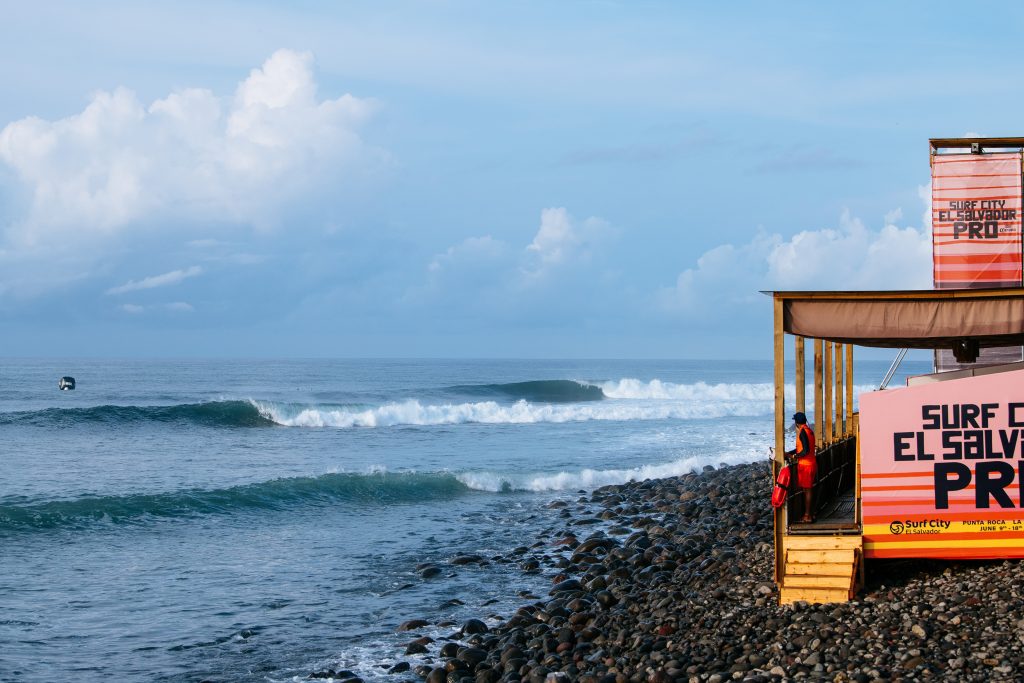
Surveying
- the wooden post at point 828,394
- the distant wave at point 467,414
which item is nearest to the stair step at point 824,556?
the wooden post at point 828,394

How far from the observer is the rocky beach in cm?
780

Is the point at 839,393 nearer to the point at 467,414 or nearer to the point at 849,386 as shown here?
the point at 849,386

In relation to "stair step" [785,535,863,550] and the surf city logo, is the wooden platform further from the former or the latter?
the surf city logo

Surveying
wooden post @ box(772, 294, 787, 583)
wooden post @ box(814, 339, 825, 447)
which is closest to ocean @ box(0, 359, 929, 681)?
wooden post @ box(772, 294, 787, 583)

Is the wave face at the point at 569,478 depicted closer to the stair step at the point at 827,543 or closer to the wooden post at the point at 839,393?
the wooden post at the point at 839,393

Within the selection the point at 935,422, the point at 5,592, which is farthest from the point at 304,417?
the point at 935,422

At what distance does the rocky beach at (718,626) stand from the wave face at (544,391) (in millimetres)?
52004

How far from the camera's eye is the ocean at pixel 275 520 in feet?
37.8

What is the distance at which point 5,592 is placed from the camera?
14055 millimetres

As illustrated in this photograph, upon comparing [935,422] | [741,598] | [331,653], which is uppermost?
[935,422]

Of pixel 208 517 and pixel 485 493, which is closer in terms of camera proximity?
pixel 208 517

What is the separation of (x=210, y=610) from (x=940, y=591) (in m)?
8.95

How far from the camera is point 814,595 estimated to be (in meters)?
9.41

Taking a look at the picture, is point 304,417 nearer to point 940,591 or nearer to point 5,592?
point 5,592
